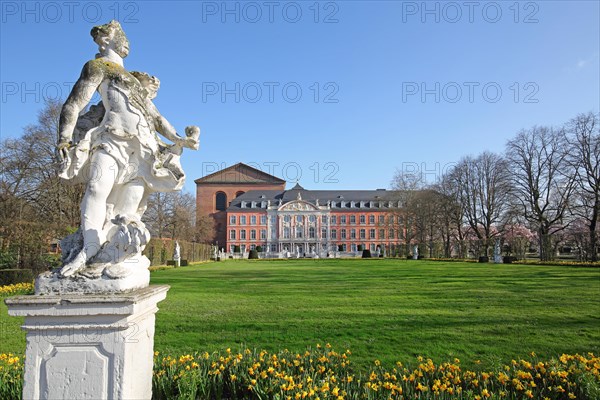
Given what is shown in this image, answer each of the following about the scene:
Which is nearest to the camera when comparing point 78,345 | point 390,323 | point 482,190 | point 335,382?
point 78,345

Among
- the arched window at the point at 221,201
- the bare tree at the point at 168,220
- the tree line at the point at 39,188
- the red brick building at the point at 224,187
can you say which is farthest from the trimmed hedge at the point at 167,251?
the arched window at the point at 221,201

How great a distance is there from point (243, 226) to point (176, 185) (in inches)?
2669

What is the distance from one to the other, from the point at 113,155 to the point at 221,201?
245 feet

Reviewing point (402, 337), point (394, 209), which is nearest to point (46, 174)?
point (402, 337)

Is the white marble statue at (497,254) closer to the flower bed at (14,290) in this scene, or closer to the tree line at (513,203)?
the tree line at (513,203)

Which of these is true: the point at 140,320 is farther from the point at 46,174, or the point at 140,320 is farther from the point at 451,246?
the point at 451,246

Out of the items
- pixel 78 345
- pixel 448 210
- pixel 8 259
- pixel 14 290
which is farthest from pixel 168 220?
pixel 78 345

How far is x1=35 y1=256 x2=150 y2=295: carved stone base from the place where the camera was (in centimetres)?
247

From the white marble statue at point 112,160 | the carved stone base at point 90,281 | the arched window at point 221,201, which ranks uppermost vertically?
the arched window at point 221,201

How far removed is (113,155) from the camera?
279cm

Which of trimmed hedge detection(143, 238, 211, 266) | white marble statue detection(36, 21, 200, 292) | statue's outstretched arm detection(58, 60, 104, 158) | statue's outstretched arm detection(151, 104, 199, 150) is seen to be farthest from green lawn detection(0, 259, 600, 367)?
trimmed hedge detection(143, 238, 211, 266)

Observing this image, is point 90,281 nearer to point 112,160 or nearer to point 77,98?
point 112,160

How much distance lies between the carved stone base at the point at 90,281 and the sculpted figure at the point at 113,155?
0.05ft

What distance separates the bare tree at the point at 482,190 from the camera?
37.3 m
